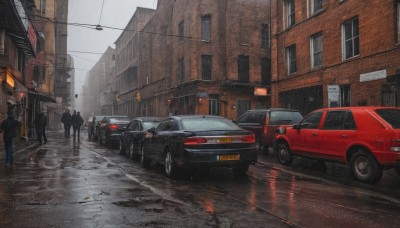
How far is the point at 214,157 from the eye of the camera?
8.13 meters

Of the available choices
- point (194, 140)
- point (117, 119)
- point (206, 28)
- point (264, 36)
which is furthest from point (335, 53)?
point (206, 28)

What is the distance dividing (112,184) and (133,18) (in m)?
50.4

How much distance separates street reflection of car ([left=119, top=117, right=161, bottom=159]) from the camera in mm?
12641

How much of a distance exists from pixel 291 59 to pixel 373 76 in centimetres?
747

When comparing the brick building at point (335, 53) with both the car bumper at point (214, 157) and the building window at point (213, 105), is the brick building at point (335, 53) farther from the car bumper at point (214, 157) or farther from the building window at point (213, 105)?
the building window at point (213, 105)

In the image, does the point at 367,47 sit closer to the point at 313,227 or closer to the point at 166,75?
the point at 313,227

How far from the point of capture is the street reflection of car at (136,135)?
498 inches

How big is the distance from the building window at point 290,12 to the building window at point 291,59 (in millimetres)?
1455

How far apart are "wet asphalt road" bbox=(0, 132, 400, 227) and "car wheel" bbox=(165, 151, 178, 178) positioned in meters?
0.18

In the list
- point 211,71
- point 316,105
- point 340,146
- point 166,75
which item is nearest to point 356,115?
point 340,146

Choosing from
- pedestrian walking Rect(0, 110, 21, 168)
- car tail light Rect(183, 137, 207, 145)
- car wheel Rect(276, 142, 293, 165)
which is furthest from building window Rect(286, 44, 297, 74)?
pedestrian walking Rect(0, 110, 21, 168)

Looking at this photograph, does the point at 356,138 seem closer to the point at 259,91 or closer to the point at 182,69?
the point at 259,91

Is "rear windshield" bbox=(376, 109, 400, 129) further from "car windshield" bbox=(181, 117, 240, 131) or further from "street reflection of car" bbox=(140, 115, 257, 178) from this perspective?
"car windshield" bbox=(181, 117, 240, 131)

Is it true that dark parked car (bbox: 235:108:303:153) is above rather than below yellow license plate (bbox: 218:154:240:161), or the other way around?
above
